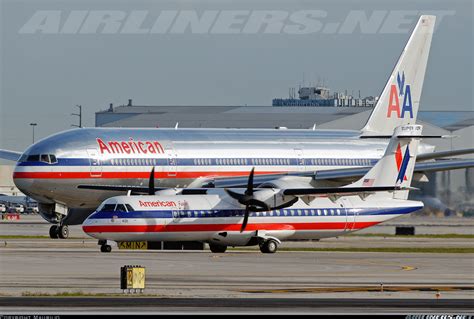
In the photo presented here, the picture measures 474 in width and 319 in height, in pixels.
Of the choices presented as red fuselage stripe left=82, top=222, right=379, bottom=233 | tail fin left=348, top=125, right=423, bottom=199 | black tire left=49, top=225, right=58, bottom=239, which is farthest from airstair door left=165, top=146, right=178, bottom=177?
red fuselage stripe left=82, top=222, right=379, bottom=233

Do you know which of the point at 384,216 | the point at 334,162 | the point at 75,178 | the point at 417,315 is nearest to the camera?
the point at 417,315

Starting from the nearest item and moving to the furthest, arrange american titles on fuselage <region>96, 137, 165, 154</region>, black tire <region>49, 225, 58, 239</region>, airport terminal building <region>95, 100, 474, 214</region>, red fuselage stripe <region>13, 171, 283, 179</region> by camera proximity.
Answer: red fuselage stripe <region>13, 171, 283, 179</region>, american titles on fuselage <region>96, 137, 165, 154</region>, black tire <region>49, 225, 58, 239</region>, airport terminal building <region>95, 100, 474, 214</region>

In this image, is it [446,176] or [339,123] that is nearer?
[446,176]

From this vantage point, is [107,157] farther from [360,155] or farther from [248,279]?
[248,279]

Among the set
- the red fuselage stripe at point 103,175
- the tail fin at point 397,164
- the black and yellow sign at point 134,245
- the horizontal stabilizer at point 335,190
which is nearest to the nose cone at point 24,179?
the red fuselage stripe at point 103,175

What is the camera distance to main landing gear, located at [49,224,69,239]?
215ft

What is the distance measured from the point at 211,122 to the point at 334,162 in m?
69.0

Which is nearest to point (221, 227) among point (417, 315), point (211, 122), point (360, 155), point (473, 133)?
point (360, 155)

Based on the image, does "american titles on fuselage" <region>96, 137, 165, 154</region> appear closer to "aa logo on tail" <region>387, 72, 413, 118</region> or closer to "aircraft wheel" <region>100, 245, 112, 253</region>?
"aircraft wheel" <region>100, 245, 112, 253</region>

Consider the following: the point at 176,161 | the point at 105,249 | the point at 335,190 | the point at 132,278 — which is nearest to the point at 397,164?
the point at 335,190

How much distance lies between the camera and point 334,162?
71062 mm

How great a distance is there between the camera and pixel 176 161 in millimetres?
65938

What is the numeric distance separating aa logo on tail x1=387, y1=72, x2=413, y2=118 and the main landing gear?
23.2 meters

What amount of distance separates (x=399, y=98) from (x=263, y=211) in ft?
78.3
